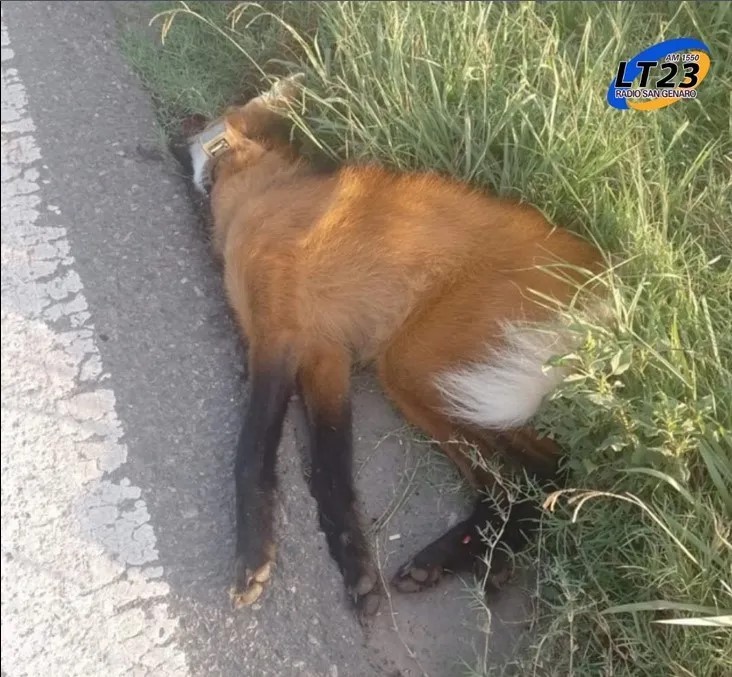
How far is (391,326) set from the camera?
7.45 ft

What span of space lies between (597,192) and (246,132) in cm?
126

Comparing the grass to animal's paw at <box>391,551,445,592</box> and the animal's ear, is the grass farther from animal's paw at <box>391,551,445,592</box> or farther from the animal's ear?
animal's paw at <box>391,551,445,592</box>

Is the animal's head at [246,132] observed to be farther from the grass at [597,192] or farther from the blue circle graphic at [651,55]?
the blue circle graphic at [651,55]

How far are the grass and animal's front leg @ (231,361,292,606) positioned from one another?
66 cm

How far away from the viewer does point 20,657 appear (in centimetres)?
187

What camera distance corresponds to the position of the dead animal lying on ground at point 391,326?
197cm

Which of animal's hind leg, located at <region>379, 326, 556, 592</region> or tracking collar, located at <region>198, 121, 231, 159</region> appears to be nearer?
animal's hind leg, located at <region>379, 326, 556, 592</region>

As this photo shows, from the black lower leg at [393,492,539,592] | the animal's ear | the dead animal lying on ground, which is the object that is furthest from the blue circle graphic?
the black lower leg at [393,492,539,592]

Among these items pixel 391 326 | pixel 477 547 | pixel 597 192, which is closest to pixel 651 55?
pixel 597 192

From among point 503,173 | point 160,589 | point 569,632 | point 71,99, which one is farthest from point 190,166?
point 569,632

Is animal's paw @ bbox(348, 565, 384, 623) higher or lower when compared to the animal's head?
lower

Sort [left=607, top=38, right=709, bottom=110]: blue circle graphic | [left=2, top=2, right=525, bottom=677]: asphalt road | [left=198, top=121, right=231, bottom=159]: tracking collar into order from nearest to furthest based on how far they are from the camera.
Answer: [left=2, top=2, right=525, bottom=677]: asphalt road < [left=607, top=38, right=709, bottom=110]: blue circle graphic < [left=198, top=121, right=231, bottom=159]: tracking collar

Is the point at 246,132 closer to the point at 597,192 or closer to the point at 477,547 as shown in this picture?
the point at 597,192

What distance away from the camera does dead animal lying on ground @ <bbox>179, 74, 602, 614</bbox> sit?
1.97 meters
